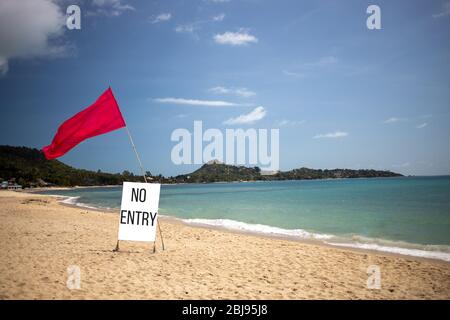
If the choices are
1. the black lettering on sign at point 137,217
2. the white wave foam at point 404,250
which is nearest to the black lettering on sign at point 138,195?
the black lettering on sign at point 137,217

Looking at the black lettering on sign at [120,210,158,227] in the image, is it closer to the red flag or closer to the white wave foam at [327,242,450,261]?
the red flag

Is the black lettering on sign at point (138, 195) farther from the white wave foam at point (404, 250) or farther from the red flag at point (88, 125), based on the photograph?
the white wave foam at point (404, 250)

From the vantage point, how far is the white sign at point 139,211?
332 inches

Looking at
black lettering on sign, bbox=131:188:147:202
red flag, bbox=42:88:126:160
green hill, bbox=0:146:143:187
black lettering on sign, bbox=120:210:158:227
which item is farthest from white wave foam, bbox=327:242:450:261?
green hill, bbox=0:146:143:187

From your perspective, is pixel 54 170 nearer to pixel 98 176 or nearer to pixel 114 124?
pixel 98 176

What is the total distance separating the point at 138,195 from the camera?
8500mm

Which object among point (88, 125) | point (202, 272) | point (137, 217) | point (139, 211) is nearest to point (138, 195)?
point (139, 211)

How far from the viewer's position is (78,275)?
257 inches

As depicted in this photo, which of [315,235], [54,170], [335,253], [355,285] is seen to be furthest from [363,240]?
[54,170]

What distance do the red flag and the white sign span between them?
1700 millimetres

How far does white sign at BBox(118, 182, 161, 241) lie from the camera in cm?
844

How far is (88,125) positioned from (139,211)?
9.07 feet

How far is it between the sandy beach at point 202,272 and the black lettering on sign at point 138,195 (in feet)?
5.47
